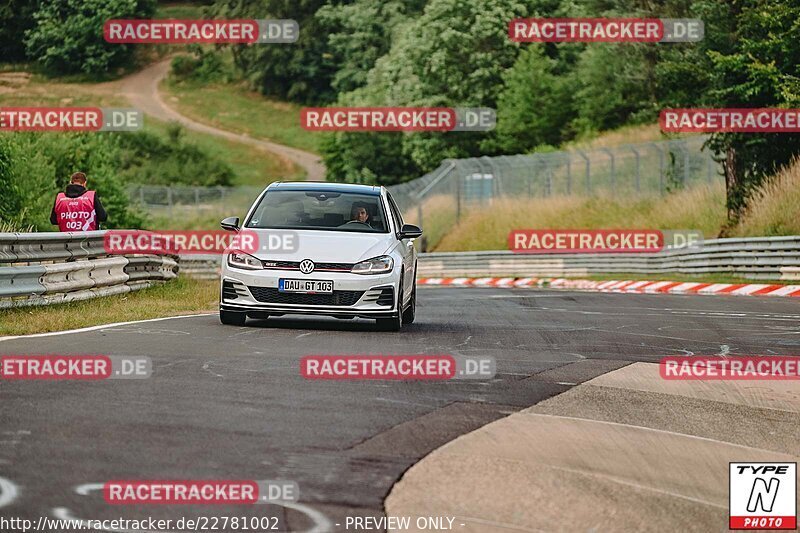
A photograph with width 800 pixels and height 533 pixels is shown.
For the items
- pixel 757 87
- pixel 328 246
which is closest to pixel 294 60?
pixel 757 87

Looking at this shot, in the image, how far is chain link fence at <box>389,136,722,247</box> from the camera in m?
41.7

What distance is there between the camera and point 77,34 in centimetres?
11656

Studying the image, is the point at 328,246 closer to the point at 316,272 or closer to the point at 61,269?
the point at 316,272

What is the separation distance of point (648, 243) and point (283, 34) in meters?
77.6

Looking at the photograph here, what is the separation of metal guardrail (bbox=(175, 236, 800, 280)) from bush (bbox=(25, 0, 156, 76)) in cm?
7400

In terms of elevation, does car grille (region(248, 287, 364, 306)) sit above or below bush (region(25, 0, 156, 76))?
below

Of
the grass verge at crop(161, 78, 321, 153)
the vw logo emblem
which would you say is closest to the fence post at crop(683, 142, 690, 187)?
the vw logo emblem

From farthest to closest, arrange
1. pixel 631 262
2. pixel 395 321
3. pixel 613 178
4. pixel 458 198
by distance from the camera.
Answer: pixel 458 198, pixel 613 178, pixel 631 262, pixel 395 321

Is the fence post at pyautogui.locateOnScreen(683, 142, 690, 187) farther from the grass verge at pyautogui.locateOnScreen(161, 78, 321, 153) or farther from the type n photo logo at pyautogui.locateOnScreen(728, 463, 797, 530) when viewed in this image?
the grass verge at pyautogui.locateOnScreen(161, 78, 321, 153)

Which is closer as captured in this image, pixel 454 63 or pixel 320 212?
pixel 320 212

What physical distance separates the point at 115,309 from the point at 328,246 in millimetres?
3366

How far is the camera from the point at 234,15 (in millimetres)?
121375

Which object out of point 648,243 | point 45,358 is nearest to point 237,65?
point 648,243

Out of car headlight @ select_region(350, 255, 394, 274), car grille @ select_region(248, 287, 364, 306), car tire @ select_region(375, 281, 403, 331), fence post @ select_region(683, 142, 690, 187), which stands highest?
car headlight @ select_region(350, 255, 394, 274)
